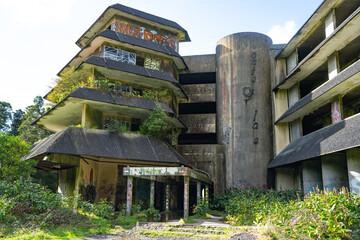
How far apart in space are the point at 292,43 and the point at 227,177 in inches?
467

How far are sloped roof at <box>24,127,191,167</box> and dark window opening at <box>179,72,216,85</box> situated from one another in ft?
37.2

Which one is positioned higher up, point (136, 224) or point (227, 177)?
point (227, 177)

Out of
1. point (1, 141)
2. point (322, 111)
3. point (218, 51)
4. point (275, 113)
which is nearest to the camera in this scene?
point (1, 141)

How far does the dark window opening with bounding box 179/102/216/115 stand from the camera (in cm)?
3394

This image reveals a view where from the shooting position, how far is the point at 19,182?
48.5 feet

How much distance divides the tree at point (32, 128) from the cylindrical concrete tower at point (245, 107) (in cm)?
2081

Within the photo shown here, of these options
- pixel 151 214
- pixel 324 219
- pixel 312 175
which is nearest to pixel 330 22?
pixel 312 175

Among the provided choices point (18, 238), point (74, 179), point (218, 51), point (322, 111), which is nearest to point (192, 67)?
point (218, 51)

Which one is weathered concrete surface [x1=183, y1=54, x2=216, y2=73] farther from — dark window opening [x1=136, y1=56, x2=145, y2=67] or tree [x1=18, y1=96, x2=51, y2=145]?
tree [x1=18, y1=96, x2=51, y2=145]

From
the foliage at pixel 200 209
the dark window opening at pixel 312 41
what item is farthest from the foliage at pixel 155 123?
the dark window opening at pixel 312 41

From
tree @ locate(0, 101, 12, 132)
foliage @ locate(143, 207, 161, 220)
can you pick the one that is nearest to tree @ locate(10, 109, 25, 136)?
tree @ locate(0, 101, 12, 132)

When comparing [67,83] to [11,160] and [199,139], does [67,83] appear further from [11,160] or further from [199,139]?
[199,139]

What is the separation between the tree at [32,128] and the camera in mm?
35625

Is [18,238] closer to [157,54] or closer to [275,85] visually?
[157,54]
